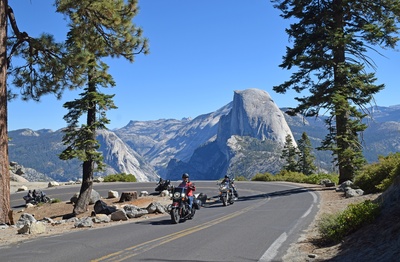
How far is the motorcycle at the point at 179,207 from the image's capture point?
42.2ft

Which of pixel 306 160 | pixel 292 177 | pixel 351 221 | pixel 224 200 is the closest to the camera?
pixel 351 221

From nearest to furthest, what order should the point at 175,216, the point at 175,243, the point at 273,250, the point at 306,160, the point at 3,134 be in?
the point at 273,250 < the point at 175,243 < the point at 3,134 < the point at 175,216 < the point at 306,160

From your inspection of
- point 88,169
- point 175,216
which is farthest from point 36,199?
point 175,216

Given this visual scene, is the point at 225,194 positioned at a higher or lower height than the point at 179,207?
lower

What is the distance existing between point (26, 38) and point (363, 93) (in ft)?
66.5

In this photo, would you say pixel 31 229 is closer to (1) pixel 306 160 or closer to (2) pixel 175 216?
(2) pixel 175 216

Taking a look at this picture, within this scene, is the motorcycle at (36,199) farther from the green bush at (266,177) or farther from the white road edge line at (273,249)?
the green bush at (266,177)

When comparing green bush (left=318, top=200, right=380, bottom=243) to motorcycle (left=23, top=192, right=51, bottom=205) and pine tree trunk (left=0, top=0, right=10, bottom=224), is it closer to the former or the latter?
pine tree trunk (left=0, top=0, right=10, bottom=224)

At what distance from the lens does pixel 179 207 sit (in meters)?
13.1

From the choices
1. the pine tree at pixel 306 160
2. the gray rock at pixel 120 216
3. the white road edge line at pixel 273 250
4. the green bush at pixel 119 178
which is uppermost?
the pine tree at pixel 306 160

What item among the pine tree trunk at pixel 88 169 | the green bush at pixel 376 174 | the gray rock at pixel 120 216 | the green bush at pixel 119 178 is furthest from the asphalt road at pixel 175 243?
the green bush at pixel 119 178

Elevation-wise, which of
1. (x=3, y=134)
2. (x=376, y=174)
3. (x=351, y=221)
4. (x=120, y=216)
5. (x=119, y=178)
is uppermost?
(x=3, y=134)

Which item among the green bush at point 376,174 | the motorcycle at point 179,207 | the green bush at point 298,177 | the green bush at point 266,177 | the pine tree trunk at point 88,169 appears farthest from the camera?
the green bush at point 266,177

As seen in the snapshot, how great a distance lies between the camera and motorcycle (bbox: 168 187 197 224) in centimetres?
1286
